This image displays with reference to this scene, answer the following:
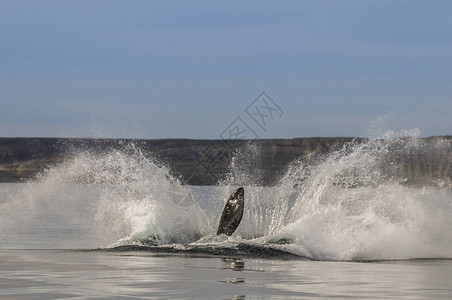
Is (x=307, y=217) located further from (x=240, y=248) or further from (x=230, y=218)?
(x=240, y=248)

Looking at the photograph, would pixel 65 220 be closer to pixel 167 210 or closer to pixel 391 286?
pixel 167 210

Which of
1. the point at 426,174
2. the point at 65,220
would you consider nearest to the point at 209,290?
the point at 65,220

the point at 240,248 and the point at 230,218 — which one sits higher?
the point at 230,218

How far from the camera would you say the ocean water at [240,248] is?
19.4 meters

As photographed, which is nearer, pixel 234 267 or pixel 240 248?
pixel 234 267

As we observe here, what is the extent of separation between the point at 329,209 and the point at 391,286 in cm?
1228

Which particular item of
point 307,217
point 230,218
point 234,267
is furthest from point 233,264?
point 230,218

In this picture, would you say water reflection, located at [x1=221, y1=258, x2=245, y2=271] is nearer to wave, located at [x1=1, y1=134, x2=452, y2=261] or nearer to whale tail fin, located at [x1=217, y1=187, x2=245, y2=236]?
wave, located at [x1=1, y1=134, x2=452, y2=261]

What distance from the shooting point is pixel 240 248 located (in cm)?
2920

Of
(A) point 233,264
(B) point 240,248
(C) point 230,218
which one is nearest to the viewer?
(A) point 233,264

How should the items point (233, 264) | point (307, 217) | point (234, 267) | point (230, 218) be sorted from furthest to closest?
point (230, 218) < point (307, 217) < point (233, 264) < point (234, 267)

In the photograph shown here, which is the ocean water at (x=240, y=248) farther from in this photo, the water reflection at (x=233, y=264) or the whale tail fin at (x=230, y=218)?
the whale tail fin at (x=230, y=218)

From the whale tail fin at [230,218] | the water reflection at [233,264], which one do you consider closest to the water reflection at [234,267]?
the water reflection at [233,264]

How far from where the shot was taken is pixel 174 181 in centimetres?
3628
